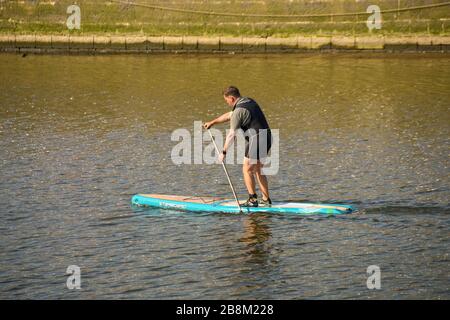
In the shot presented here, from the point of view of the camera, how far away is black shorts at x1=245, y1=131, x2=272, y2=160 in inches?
560

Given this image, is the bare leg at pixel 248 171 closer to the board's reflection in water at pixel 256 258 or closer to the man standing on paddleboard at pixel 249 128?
the man standing on paddleboard at pixel 249 128

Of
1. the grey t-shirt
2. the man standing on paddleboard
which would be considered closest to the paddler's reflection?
the man standing on paddleboard

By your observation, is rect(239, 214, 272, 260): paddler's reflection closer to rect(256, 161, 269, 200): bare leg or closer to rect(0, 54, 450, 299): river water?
rect(0, 54, 450, 299): river water

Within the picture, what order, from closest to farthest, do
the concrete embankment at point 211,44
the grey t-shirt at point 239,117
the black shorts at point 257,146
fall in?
the grey t-shirt at point 239,117, the black shorts at point 257,146, the concrete embankment at point 211,44

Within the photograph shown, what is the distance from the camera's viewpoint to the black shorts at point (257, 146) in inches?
560

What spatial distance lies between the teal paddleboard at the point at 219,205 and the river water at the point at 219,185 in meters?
0.15

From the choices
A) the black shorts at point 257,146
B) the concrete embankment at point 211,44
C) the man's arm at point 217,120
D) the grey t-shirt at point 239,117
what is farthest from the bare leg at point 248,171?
the concrete embankment at point 211,44

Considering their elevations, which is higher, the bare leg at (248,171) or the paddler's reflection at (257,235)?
the bare leg at (248,171)

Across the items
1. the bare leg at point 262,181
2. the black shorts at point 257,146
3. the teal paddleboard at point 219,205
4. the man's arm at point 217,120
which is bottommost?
the teal paddleboard at point 219,205

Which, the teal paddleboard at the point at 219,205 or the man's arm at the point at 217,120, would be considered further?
the teal paddleboard at the point at 219,205

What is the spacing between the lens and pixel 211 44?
32500 millimetres

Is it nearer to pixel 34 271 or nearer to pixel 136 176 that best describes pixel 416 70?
pixel 136 176

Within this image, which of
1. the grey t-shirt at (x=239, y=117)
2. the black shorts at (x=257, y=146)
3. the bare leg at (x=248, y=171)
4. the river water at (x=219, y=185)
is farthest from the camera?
the bare leg at (x=248, y=171)

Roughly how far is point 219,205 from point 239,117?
157 centimetres
